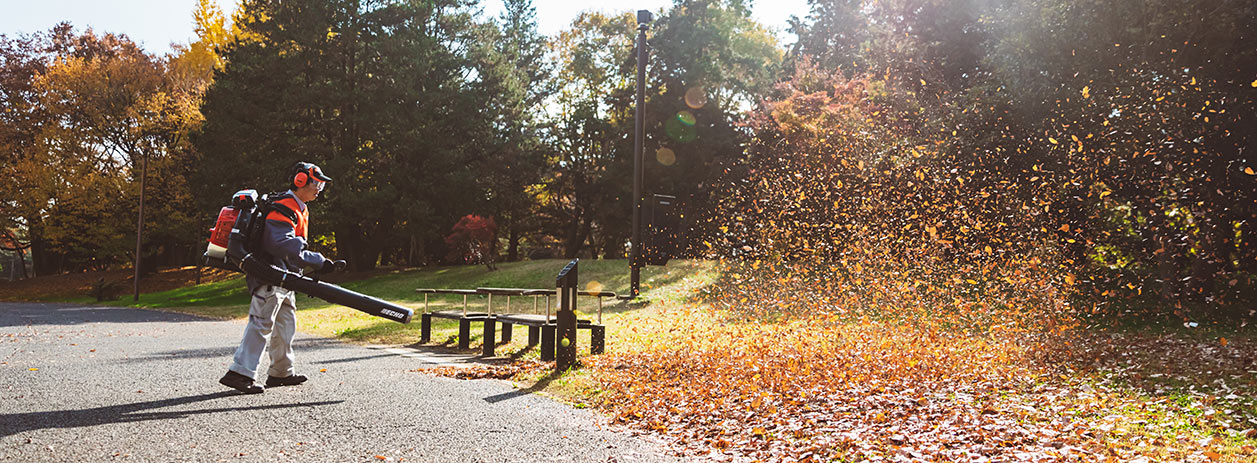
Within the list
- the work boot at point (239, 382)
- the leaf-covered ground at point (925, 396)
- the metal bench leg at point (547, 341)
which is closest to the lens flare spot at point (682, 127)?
the leaf-covered ground at point (925, 396)

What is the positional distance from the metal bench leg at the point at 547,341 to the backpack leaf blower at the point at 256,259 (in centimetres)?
281

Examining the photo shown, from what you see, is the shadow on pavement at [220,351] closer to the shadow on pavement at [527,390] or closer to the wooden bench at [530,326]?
the wooden bench at [530,326]

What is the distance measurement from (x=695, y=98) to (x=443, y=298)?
15.9 m

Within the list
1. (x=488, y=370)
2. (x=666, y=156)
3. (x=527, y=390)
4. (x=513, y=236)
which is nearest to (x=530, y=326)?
(x=488, y=370)

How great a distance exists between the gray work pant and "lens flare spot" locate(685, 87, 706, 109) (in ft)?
94.8

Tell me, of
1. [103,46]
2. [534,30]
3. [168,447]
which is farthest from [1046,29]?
[103,46]

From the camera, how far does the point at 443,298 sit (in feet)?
78.1

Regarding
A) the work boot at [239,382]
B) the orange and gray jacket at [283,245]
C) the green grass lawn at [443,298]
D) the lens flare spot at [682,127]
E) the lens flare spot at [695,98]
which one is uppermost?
the lens flare spot at [695,98]

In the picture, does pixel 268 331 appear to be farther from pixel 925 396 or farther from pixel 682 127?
pixel 682 127

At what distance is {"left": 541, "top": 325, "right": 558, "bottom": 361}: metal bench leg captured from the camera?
942 cm

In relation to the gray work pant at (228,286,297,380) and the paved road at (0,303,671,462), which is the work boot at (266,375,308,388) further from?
the paved road at (0,303,671,462)

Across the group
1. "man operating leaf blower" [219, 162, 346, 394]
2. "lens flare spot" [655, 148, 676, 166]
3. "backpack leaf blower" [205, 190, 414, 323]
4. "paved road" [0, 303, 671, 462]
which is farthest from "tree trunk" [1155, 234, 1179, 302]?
"lens flare spot" [655, 148, 676, 166]

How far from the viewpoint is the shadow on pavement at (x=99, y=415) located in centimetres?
538

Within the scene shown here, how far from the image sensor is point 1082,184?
1463 cm
